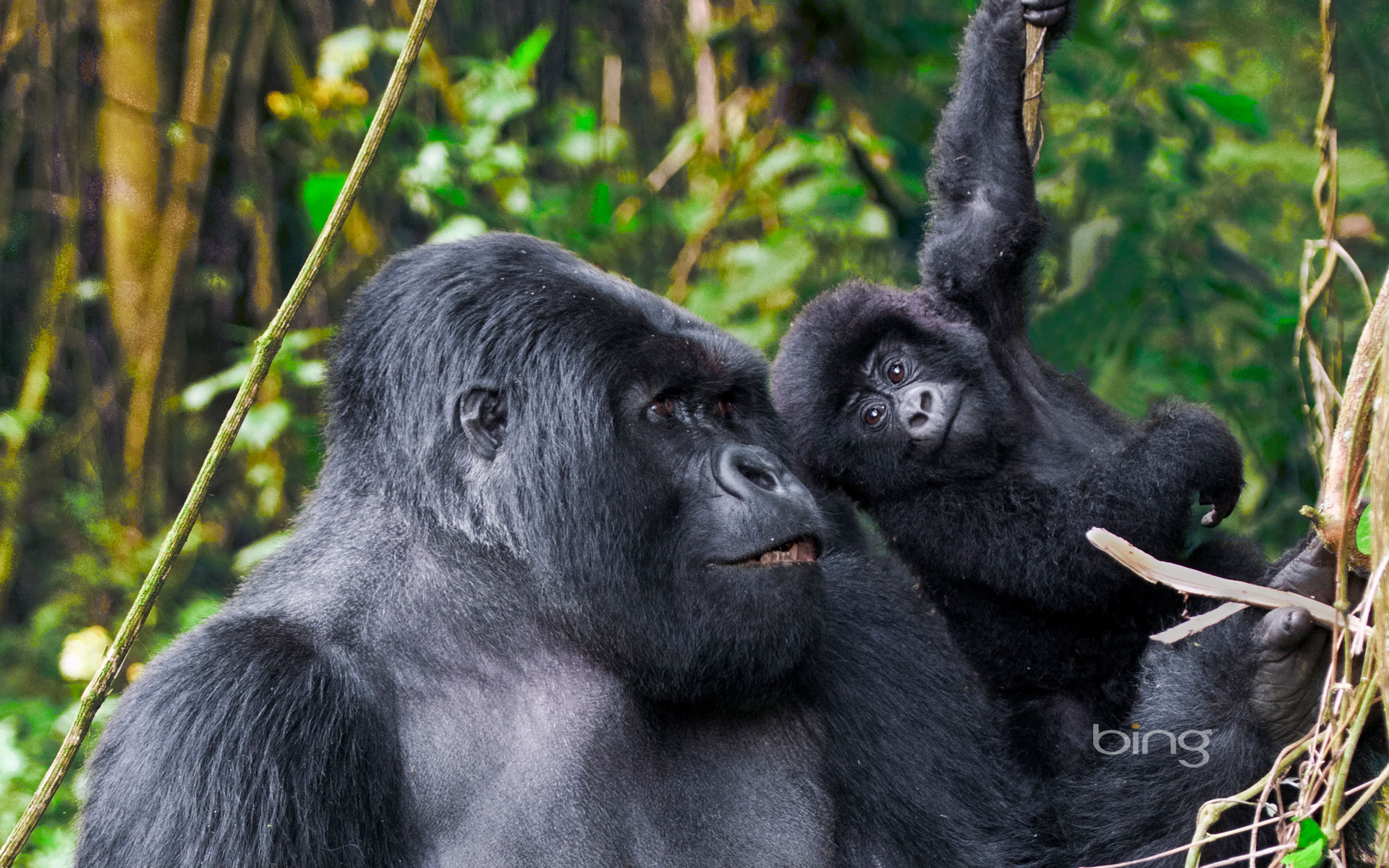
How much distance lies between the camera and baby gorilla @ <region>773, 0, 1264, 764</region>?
254 centimetres

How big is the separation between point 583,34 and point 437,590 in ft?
14.6

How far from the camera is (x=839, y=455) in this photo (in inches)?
112

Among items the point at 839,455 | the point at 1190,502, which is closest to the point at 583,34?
the point at 839,455

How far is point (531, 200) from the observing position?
4.44 m

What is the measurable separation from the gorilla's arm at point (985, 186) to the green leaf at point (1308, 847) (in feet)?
5.26

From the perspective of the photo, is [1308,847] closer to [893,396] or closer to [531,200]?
[893,396]

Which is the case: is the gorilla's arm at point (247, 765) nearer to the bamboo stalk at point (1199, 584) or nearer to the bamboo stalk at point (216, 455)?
the bamboo stalk at point (216, 455)

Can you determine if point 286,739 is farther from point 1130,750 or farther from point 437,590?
point 1130,750

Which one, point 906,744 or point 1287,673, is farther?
point 906,744

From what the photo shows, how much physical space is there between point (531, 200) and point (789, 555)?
284cm

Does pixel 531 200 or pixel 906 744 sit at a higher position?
pixel 531 200

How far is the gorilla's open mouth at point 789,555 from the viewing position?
6.04 feet

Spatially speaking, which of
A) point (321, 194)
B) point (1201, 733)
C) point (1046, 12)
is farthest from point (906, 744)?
point (321, 194)

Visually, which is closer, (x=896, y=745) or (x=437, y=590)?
(x=437, y=590)
